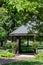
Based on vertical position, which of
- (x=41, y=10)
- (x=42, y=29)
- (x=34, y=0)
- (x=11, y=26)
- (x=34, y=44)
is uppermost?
(x=34, y=0)

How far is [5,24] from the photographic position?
4475cm

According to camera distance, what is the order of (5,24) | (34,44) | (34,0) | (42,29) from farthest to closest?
1. (5,24)
2. (34,44)
3. (42,29)
4. (34,0)

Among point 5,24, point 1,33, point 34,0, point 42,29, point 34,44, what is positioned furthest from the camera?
point 5,24

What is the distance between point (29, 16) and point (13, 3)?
8.32 ft

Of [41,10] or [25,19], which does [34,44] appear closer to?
[25,19]

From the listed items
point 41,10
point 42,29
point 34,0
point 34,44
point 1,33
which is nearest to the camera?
point 34,0

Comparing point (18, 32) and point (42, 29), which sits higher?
point (42, 29)

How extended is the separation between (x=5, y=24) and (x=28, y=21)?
33.2 m

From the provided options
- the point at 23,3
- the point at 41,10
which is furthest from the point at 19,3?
the point at 41,10

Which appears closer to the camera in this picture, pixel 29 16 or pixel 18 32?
pixel 29 16

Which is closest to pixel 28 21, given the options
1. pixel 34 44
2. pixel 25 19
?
pixel 25 19

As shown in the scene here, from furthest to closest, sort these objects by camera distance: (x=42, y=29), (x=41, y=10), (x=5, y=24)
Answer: (x=5, y=24), (x=42, y=29), (x=41, y=10)

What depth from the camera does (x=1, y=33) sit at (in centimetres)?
3866

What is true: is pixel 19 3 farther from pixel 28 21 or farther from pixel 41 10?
pixel 28 21
